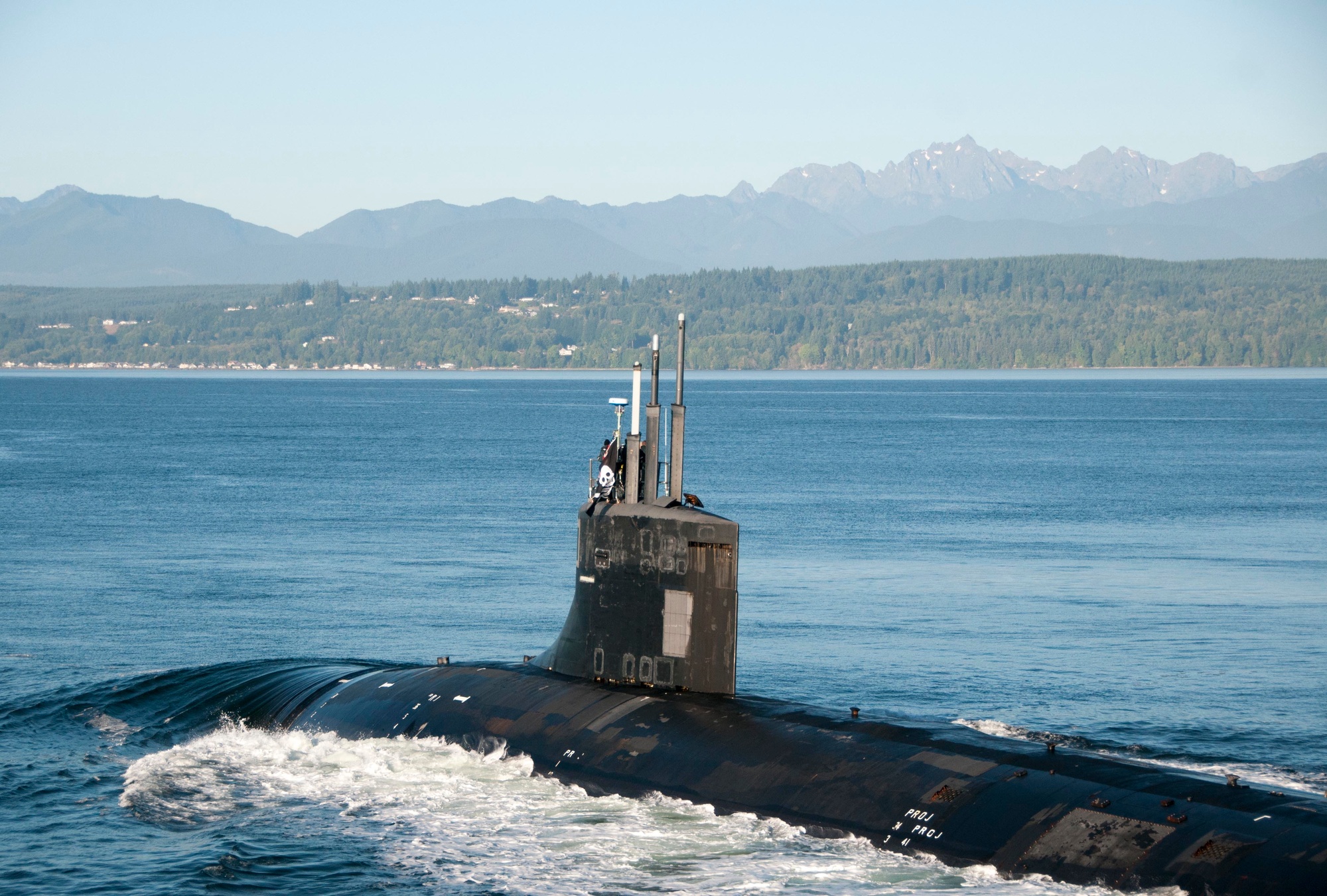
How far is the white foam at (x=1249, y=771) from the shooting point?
2173 cm

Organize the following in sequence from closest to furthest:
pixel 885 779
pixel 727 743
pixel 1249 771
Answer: pixel 885 779
pixel 727 743
pixel 1249 771

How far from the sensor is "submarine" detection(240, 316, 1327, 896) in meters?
15.4

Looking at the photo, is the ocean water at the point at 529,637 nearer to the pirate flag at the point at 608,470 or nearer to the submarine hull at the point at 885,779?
the submarine hull at the point at 885,779

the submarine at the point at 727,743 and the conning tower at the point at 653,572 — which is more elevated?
the conning tower at the point at 653,572

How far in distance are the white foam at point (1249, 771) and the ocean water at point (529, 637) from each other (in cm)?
8

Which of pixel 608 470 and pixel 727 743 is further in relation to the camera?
pixel 608 470

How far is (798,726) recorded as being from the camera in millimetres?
19891

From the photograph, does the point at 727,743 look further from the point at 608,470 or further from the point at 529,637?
the point at 529,637

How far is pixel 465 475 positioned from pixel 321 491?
10.3m

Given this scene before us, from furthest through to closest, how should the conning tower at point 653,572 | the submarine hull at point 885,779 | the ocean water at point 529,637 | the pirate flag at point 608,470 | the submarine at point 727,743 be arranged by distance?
the pirate flag at point 608,470
the conning tower at point 653,572
the ocean water at point 529,637
the submarine at point 727,743
the submarine hull at point 885,779

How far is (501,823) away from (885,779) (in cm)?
526

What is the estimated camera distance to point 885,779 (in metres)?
18.0

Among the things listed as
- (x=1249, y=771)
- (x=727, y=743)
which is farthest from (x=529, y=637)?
(x=1249, y=771)

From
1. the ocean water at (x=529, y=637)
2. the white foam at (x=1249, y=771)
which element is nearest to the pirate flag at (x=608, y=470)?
the ocean water at (x=529, y=637)
